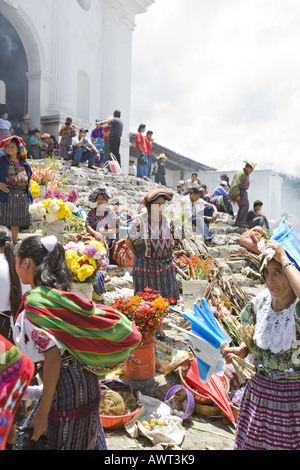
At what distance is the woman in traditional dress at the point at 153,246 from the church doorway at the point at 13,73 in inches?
442

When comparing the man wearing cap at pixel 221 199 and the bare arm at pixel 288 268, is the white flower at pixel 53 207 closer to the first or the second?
the bare arm at pixel 288 268

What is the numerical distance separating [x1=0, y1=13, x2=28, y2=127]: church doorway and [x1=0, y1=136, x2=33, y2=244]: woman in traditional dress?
918cm

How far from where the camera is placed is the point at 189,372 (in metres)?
3.50

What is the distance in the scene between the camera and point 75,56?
1532 centimetres

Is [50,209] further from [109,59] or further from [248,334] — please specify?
[109,59]

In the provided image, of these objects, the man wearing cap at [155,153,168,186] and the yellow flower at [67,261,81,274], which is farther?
the man wearing cap at [155,153,168,186]

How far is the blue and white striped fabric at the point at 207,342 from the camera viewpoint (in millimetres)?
2174

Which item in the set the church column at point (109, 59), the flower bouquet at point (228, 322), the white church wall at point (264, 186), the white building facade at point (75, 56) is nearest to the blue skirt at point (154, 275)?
the flower bouquet at point (228, 322)

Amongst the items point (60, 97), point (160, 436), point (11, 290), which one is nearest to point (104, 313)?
point (11, 290)

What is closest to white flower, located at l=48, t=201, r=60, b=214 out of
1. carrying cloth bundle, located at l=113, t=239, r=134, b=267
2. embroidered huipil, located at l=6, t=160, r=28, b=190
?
embroidered huipil, located at l=6, t=160, r=28, b=190

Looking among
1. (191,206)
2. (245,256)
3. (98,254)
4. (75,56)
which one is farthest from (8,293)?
(75,56)

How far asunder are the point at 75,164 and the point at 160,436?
8.96 m

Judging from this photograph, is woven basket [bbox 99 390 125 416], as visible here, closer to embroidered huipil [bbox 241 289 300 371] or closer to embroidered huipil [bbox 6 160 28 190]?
embroidered huipil [bbox 241 289 300 371]

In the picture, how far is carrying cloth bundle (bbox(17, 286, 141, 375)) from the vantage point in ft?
5.48
